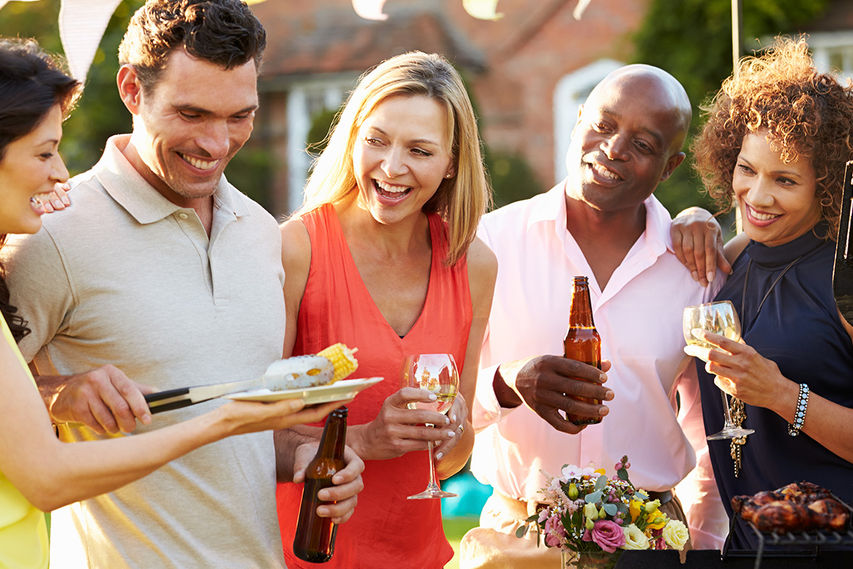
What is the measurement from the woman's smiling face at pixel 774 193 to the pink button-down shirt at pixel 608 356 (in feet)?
1.27

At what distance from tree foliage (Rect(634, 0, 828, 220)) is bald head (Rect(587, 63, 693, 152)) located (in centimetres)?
1015

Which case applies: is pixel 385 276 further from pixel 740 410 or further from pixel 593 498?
pixel 740 410

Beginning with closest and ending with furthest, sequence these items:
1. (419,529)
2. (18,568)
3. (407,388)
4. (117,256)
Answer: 1. (18,568)
2. (117,256)
3. (407,388)
4. (419,529)

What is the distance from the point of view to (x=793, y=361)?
3.29 meters

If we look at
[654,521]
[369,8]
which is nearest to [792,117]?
[654,521]

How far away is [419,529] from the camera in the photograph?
3.18 metres

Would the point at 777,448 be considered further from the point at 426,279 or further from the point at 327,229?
the point at 327,229

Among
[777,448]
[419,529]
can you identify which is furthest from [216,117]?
[777,448]

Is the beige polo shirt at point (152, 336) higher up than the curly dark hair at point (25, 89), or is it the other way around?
the curly dark hair at point (25, 89)

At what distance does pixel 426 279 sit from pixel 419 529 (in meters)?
0.83

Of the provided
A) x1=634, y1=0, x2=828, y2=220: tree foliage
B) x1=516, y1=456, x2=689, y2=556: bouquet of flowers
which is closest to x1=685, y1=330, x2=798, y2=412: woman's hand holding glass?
x1=516, y1=456, x2=689, y2=556: bouquet of flowers

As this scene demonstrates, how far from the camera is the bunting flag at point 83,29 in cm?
393

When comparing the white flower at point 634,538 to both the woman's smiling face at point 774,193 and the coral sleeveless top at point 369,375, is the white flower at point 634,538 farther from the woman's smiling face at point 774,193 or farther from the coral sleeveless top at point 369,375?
the woman's smiling face at point 774,193

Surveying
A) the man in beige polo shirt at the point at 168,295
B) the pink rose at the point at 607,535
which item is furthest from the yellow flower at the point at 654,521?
the man in beige polo shirt at the point at 168,295
